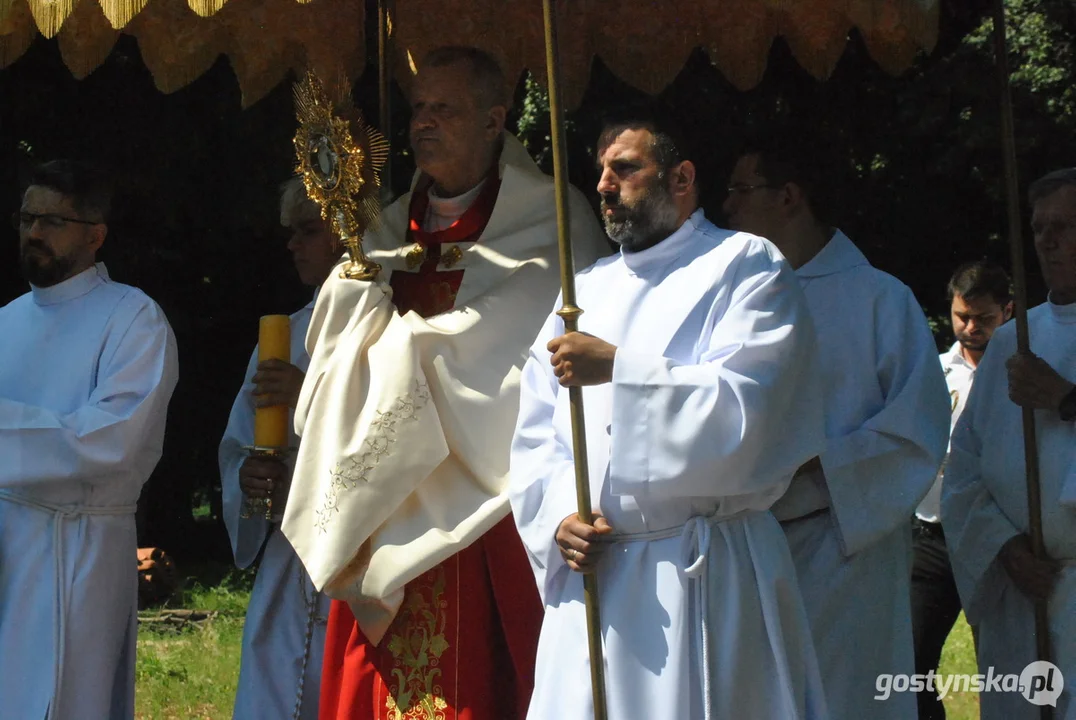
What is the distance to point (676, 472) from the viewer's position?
14.4 feet

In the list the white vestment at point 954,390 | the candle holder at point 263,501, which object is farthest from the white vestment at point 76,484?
the white vestment at point 954,390

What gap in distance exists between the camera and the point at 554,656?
4660 mm

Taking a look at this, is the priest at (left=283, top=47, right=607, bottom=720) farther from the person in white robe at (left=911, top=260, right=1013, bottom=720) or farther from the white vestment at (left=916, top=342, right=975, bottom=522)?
the white vestment at (left=916, top=342, right=975, bottom=522)

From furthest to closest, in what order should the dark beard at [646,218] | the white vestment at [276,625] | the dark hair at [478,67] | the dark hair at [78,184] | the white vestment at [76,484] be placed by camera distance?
1. the white vestment at [276,625]
2. the dark hair at [78,184]
3. the white vestment at [76,484]
4. the dark hair at [478,67]
5. the dark beard at [646,218]

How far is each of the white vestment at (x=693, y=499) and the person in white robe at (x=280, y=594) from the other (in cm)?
183

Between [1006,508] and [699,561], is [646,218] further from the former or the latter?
[1006,508]

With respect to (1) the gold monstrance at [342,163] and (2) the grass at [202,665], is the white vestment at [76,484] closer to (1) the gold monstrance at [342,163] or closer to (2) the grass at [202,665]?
(1) the gold monstrance at [342,163]

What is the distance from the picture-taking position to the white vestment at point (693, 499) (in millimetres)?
4418

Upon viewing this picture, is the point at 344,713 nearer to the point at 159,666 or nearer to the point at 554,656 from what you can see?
the point at 554,656

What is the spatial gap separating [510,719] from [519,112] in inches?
298

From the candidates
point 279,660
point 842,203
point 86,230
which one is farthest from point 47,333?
point 842,203

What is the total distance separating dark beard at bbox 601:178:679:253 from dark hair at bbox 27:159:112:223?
222cm

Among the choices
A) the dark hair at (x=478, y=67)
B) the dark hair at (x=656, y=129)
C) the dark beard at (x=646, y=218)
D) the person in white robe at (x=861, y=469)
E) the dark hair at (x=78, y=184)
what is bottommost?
the person in white robe at (x=861, y=469)

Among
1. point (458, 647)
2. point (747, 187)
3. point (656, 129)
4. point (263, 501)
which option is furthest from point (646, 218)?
point (263, 501)
